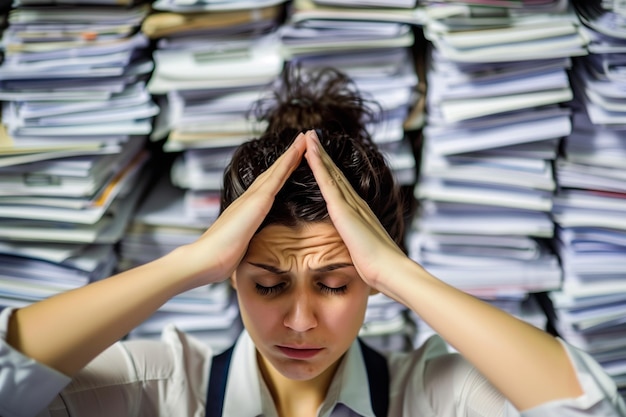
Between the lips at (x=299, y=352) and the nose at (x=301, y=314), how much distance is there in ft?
0.14

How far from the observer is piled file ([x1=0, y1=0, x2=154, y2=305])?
1665 millimetres

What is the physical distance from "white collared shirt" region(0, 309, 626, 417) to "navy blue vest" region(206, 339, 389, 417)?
0.04 feet

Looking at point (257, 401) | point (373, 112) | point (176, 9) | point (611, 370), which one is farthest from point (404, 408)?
point (176, 9)

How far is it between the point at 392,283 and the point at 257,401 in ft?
1.01

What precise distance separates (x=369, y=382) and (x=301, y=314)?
10.1 inches

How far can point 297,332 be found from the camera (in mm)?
1104

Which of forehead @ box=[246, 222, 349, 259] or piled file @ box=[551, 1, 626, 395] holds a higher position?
forehead @ box=[246, 222, 349, 259]

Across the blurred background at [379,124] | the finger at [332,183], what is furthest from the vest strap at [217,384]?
the blurred background at [379,124]

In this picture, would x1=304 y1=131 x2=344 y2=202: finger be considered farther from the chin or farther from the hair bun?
the chin

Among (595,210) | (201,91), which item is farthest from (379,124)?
(595,210)

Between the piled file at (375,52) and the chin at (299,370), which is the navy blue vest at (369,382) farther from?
the piled file at (375,52)

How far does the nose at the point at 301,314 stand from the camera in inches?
42.9

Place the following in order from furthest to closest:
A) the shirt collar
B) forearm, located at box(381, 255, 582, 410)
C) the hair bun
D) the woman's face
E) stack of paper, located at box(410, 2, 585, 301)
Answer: stack of paper, located at box(410, 2, 585, 301) → the hair bun → the shirt collar → the woman's face → forearm, located at box(381, 255, 582, 410)

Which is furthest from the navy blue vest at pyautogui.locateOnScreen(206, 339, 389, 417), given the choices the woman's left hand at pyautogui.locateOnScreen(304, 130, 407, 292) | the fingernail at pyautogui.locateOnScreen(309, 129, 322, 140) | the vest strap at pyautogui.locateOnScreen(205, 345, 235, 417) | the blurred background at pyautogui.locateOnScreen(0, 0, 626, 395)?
the blurred background at pyautogui.locateOnScreen(0, 0, 626, 395)
